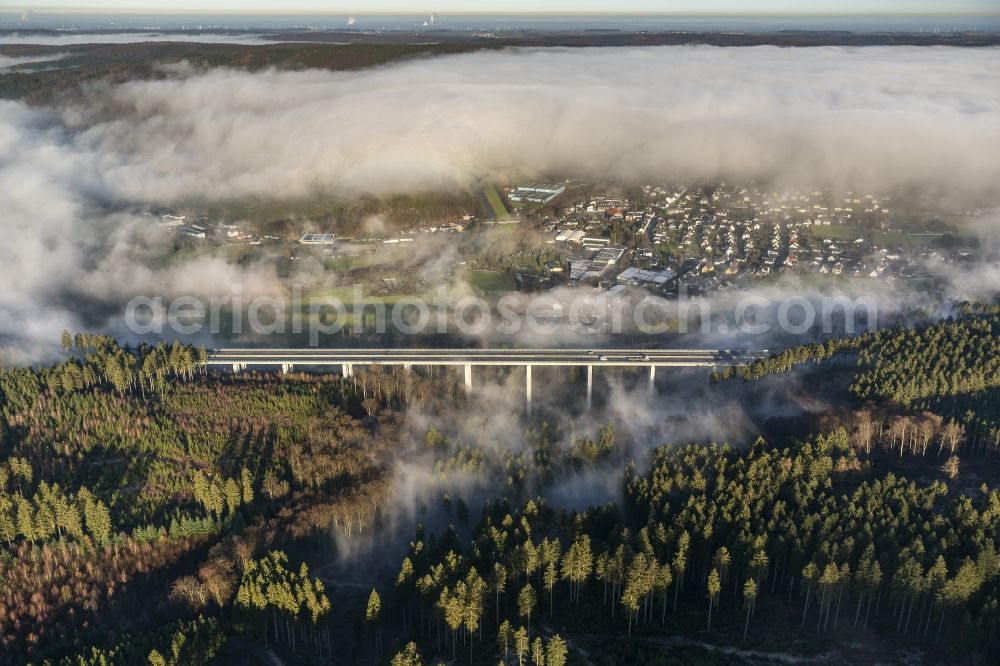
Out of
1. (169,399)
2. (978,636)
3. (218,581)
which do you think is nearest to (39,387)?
(169,399)

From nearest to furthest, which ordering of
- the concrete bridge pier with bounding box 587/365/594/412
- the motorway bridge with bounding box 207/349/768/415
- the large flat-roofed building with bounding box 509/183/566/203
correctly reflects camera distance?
the concrete bridge pier with bounding box 587/365/594/412, the motorway bridge with bounding box 207/349/768/415, the large flat-roofed building with bounding box 509/183/566/203

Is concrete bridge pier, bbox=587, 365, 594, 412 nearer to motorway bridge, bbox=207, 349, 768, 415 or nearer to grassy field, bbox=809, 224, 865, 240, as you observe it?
motorway bridge, bbox=207, 349, 768, 415

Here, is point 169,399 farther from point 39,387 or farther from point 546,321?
point 546,321

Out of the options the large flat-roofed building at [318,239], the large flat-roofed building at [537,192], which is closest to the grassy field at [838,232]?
the large flat-roofed building at [537,192]

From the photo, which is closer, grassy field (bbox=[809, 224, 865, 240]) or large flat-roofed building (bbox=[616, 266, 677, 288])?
large flat-roofed building (bbox=[616, 266, 677, 288])

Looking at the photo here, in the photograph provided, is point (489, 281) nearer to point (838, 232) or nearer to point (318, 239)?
point (318, 239)

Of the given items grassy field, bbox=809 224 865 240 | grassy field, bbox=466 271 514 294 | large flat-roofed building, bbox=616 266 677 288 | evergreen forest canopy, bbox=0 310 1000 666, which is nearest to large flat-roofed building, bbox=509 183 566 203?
grassy field, bbox=466 271 514 294

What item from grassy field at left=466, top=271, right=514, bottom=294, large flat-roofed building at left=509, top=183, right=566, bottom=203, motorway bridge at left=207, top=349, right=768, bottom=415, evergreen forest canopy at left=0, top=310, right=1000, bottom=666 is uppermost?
large flat-roofed building at left=509, top=183, right=566, bottom=203
